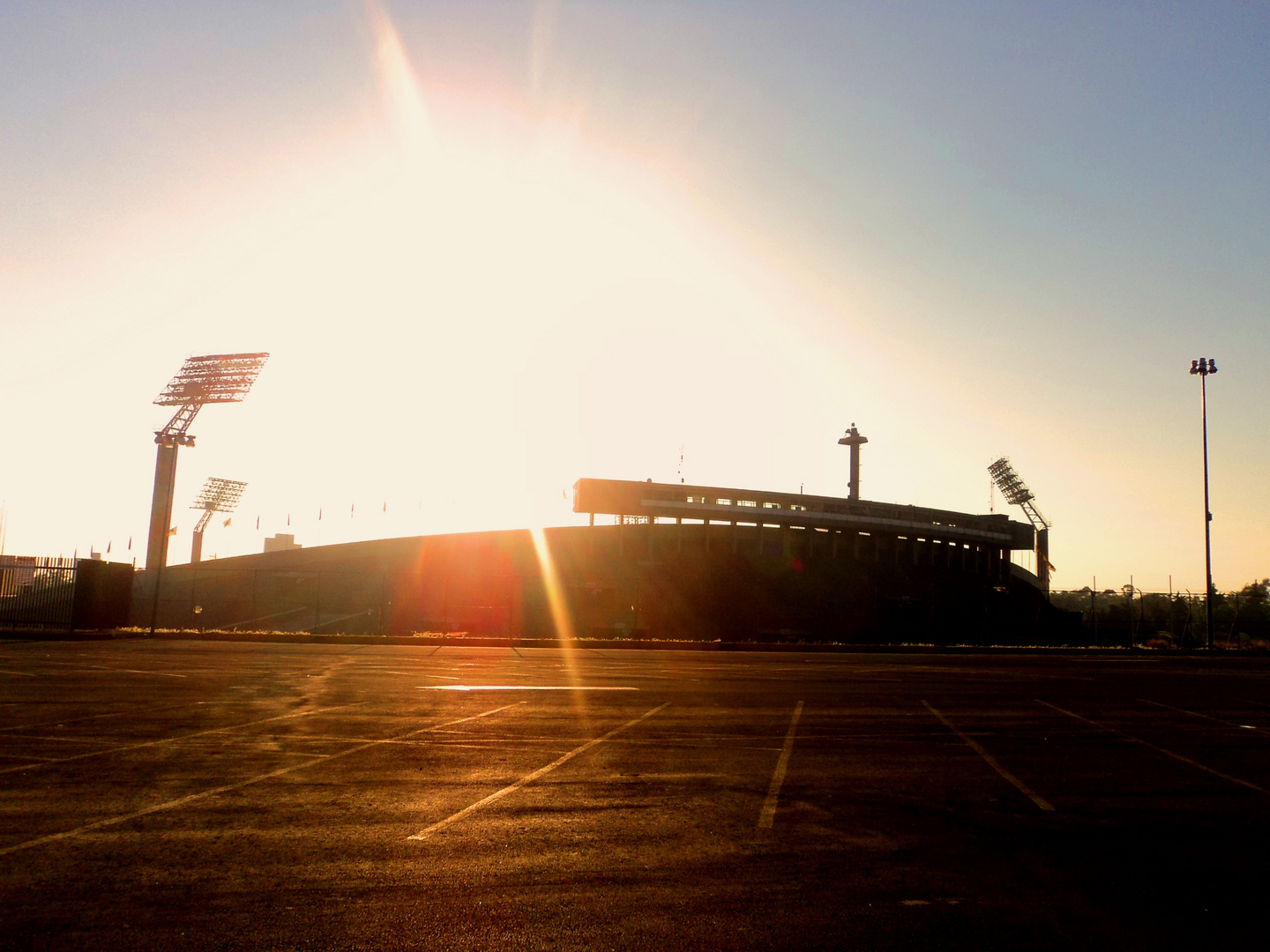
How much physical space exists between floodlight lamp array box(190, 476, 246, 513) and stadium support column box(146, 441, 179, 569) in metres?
33.8

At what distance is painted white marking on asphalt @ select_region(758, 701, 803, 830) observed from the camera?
8586 millimetres

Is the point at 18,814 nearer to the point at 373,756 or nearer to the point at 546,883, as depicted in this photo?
the point at 373,756

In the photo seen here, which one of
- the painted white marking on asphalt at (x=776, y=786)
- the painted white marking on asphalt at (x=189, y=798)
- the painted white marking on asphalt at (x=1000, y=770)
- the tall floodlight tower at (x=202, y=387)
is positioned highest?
the tall floodlight tower at (x=202, y=387)

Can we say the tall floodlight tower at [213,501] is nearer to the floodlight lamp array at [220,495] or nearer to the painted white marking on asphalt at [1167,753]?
the floodlight lamp array at [220,495]

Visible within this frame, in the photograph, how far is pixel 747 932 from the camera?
5648 mm

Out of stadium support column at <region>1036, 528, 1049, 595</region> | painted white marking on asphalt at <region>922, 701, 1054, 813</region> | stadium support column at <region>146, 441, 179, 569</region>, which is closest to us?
painted white marking on asphalt at <region>922, 701, 1054, 813</region>

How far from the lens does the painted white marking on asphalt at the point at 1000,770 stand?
963 centimetres

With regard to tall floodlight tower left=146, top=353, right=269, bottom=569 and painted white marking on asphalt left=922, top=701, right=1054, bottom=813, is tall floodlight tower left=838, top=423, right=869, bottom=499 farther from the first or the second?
painted white marking on asphalt left=922, top=701, right=1054, bottom=813

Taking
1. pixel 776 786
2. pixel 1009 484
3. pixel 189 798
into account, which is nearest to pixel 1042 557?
pixel 1009 484

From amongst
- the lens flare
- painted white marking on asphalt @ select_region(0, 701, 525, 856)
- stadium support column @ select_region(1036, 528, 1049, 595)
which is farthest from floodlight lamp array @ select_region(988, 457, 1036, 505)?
painted white marking on asphalt @ select_region(0, 701, 525, 856)

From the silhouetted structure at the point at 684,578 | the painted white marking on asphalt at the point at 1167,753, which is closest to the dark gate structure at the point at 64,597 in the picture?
the silhouetted structure at the point at 684,578

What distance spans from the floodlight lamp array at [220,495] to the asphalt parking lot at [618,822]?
358 ft

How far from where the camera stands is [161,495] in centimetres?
8256

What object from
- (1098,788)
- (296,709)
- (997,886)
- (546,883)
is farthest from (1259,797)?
(296,709)
